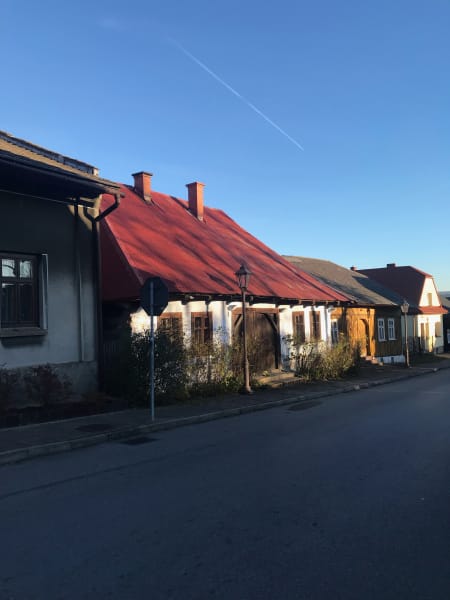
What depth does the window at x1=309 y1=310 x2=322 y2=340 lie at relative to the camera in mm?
21984

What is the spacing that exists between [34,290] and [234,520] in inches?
330

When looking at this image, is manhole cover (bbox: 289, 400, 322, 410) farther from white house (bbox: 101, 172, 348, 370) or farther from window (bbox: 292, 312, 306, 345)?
window (bbox: 292, 312, 306, 345)

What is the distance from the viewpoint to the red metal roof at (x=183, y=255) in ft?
49.8

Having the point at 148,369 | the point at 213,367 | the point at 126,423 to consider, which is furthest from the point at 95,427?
the point at 213,367

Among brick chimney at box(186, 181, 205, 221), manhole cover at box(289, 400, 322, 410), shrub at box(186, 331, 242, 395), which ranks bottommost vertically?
manhole cover at box(289, 400, 322, 410)

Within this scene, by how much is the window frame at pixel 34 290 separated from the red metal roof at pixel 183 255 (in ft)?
8.87

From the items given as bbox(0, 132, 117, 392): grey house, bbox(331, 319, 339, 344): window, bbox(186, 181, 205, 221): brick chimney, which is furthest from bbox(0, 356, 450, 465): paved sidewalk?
bbox(186, 181, 205, 221): brick chimney

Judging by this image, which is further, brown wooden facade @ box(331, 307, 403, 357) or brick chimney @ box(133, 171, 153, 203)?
brown wooden facade @ box(331, 307, 403, 357)

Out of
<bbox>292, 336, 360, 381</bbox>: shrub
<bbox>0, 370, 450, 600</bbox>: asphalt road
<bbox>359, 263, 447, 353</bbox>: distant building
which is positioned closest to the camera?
<bbox>0, 370, 450, 600</bbox>: asphalt road

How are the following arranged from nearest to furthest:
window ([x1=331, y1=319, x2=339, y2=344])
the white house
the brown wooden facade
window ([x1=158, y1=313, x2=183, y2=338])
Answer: window ([x1=158, y1=313, x2=183, y2=338])
the white house
window ([x1=331, y1=319, x2=339, y2=344])
the brown wooden facade

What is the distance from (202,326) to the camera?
16297 millimetres

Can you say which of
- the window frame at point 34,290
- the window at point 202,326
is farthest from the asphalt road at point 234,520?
the window at point 202,326

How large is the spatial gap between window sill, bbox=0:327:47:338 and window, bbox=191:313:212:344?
16.7 ft

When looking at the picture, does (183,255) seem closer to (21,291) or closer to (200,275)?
(200,275)
